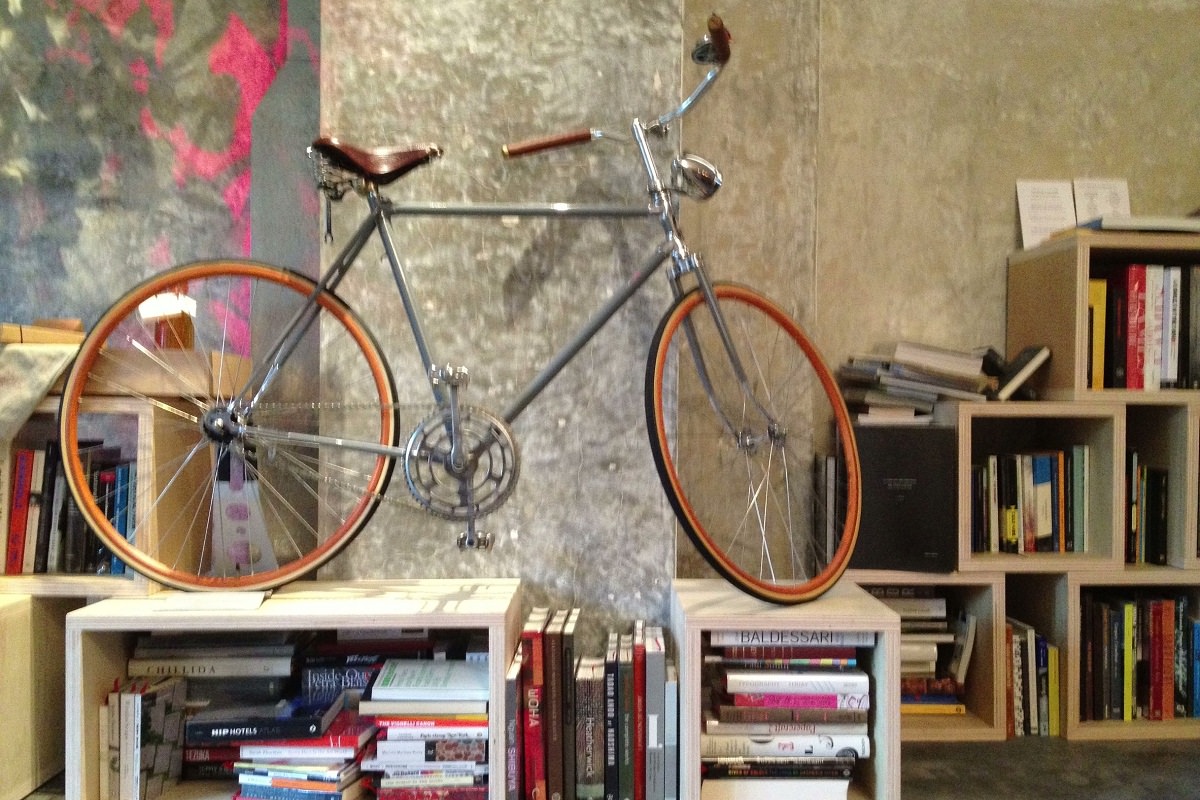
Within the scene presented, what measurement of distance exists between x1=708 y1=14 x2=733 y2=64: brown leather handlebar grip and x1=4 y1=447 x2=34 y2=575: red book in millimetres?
1787

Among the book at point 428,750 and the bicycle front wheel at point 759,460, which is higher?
the bicycle front wheel at point 759,460

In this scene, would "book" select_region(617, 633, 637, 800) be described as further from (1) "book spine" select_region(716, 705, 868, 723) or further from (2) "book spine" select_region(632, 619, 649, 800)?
(1) "book spine" select_region(716, 705, 868, 723)

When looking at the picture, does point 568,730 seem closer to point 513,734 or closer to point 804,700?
point 513,734

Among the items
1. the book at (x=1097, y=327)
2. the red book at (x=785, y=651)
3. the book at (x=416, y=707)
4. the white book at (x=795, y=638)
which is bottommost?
the book at (x=416, y=707)

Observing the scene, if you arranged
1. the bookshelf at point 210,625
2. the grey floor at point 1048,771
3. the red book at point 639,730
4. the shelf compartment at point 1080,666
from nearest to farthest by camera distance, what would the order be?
the bookshelf at point 210,625
the red book at point 639,730
the grey floor at point 1048,771
the shelf compartment at point 1080,666

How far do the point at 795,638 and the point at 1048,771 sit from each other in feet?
2.67

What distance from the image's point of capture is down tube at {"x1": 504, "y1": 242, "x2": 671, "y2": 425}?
1586mm

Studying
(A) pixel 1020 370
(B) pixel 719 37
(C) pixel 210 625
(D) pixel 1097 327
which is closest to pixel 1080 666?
(A) pixel 1020 370

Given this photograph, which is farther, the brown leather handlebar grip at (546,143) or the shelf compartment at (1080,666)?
the shelf compartment at (1080,666)

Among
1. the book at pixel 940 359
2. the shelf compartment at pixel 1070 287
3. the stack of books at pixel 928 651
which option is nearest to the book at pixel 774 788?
the stack of books at pixel 928 651

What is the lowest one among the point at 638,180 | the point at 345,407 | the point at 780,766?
the point at 780,766

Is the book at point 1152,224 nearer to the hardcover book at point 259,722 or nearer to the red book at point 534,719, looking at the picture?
the red book at point 534,719

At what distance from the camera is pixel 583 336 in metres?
1.60

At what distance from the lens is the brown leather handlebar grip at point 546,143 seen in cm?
154
